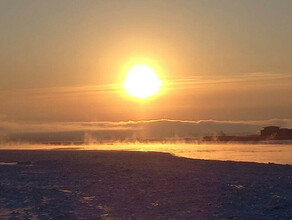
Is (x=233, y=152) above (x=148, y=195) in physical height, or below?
above

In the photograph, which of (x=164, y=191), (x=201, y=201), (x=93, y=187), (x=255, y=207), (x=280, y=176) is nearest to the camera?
(x=255, y=207)

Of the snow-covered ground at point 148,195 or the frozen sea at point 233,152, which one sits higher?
the frozen sea at point 233,152

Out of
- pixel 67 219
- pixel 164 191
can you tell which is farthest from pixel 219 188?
pixel 67 219

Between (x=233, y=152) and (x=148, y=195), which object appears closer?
(x=148, y=195)

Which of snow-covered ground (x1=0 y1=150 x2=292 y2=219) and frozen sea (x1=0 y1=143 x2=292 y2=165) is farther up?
frozen sea (x1=0 y1=143 x2=292 y2=165)

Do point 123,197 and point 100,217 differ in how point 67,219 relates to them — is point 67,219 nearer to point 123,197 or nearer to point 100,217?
point 100,217

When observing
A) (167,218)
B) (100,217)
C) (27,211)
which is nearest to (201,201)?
(167,218)

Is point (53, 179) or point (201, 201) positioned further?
point (53, 179)

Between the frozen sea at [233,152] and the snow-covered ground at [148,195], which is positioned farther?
the frozen sea at [233,152]

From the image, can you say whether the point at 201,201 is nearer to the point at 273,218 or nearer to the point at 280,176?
the point at 273,218

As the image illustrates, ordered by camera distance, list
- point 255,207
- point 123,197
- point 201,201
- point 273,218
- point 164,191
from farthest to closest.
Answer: point 164,191 → point 123,197 → point 201,201 → point 255,207 → point 273,218

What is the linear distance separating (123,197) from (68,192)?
3434mm

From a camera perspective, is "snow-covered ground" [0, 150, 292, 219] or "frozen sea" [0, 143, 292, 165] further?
"frozen sea" [0, 143, 292, 165]

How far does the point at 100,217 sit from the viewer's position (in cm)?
1933
